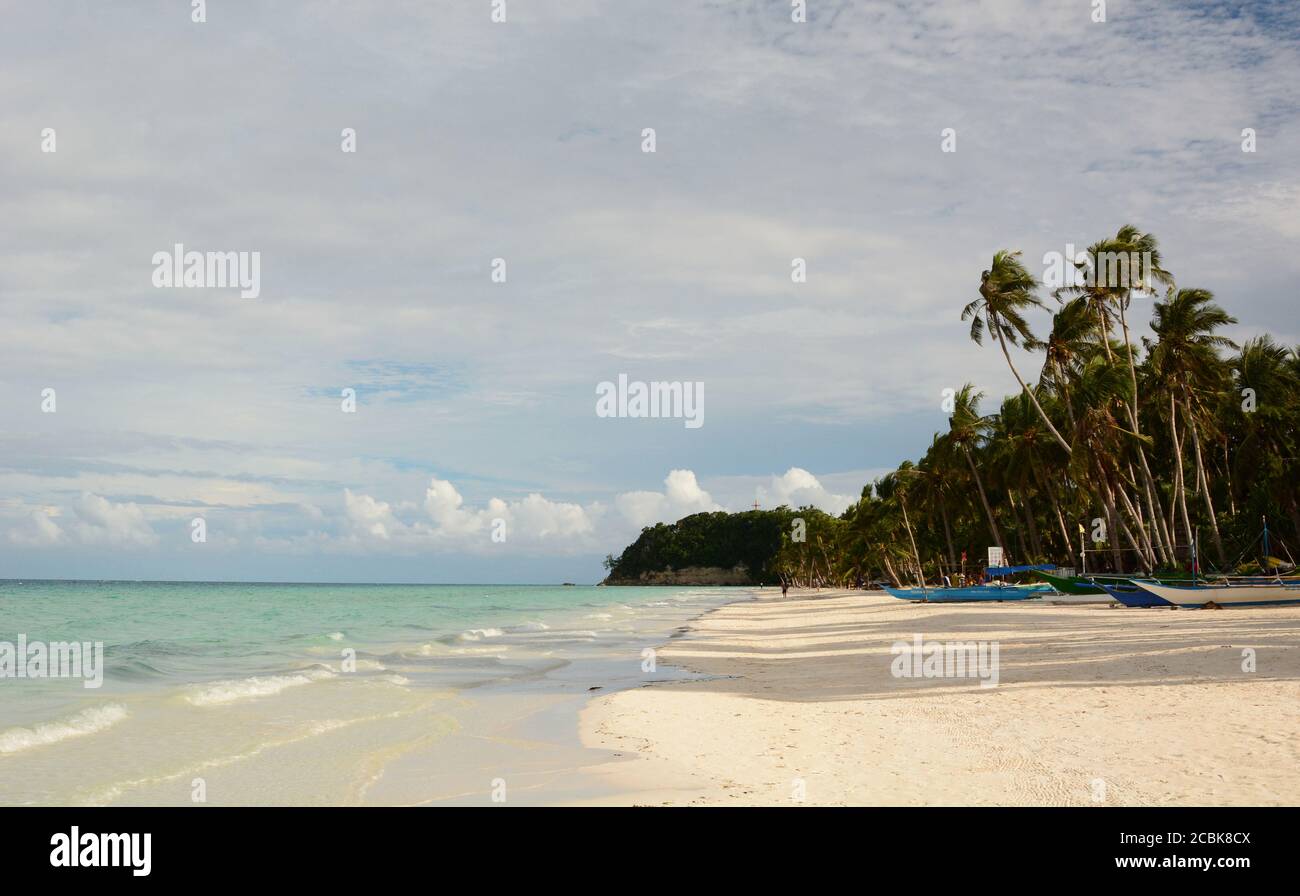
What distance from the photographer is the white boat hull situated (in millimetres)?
29000

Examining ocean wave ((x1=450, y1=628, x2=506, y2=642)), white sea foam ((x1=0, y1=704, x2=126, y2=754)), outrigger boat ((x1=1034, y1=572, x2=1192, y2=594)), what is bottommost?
ocean wave ((x1=450, y1=628, x2=506, y2=642))

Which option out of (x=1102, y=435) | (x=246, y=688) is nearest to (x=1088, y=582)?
(x=1102, y=435)

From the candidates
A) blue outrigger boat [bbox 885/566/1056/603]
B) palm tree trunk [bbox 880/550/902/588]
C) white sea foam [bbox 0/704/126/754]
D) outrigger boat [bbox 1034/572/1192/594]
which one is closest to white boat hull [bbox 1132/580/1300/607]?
outrigger boat [bbox 1034/572/1192/594]

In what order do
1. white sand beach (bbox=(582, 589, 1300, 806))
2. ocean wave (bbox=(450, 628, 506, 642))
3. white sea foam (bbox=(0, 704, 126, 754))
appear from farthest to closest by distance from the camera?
ocean wave (bbox=(450, 628, 506, 642)), white sea foam (bbox=(0, 704, 126, 754)), white sand beach (bbox=(582, 589, 1300, 806))

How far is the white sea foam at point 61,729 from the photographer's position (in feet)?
39.0

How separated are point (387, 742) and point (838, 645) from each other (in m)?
16.6

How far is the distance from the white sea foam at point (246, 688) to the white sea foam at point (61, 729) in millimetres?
2167

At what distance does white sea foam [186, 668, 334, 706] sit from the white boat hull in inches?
1009

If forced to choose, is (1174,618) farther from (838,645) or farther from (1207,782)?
(1207,782)

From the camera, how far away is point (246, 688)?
18438mm

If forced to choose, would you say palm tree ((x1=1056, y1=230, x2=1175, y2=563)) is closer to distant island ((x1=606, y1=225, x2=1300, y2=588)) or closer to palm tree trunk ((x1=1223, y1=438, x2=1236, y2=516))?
distant island ((x1=606, y1=225, x2=1300, y2=588))

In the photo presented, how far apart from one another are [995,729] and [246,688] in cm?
1396

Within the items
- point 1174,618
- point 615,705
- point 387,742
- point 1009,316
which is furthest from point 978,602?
point 387,742

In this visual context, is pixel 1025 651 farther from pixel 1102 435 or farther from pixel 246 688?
pixel 1102 435
